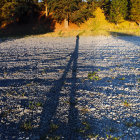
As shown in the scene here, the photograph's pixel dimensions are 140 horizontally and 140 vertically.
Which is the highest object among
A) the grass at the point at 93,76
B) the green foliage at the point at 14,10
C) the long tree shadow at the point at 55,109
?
the green foliage at the point at 14,10

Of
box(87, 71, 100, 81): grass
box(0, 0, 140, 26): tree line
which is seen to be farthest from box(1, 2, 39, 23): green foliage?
box(87, 71, 100, 81): grass

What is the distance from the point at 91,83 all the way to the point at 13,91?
3.15 metres

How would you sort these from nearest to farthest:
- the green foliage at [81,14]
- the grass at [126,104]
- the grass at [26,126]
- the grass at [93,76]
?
the grass at [26,126] < the grass at [126,104] < the grass at [93,76] < the green foliage at [81,14]

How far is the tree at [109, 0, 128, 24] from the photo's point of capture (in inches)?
2018

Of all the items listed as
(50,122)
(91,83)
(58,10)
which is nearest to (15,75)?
(91,83)

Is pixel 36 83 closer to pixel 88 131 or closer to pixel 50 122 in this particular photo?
pixel 50 122

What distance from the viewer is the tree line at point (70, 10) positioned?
42.6 metres

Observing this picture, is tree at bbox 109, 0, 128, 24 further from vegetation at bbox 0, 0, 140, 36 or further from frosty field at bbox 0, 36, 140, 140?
frosty field at bbox 0, 36, 140, 140

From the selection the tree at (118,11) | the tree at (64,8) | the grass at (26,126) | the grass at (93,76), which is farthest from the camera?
the tree at (118,11)

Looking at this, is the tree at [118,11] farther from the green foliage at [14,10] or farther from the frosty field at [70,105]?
the frosty field at [70,105]

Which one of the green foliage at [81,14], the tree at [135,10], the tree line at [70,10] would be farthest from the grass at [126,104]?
the tree at [135,10]

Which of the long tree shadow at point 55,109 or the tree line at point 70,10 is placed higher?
the tree line at point 70,10

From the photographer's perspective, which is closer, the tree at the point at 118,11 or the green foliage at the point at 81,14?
the green foliage at the point at 81,14

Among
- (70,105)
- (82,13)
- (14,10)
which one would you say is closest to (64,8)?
(82,13)
